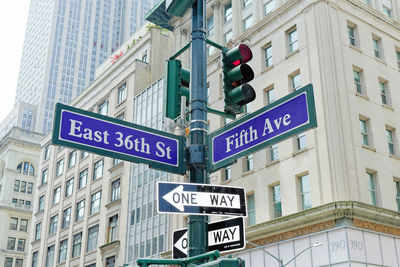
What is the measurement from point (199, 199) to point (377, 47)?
3128cm

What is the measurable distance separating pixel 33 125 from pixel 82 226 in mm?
124689

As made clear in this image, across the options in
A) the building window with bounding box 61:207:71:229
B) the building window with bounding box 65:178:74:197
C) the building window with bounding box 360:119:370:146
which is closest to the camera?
the building window with bounding box 360:119:370:146

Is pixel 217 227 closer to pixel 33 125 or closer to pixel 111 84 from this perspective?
pixel 111 84

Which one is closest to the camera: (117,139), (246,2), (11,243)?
(117,139)

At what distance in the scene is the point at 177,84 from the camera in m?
8.05

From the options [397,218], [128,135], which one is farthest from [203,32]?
[397,218]

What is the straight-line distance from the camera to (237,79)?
7613 millimetres

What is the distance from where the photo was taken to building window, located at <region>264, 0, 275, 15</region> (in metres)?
36.1

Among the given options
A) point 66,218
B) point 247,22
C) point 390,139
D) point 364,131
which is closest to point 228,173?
point 364,131

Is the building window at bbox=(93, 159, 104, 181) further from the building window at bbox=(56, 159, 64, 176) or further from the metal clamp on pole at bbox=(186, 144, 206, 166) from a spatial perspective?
the metal clamp on pole at bbox=(186, 144, 206, 166)

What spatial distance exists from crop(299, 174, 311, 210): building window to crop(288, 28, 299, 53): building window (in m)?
8.47

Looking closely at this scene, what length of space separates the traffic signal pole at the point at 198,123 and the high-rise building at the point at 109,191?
32551 mm

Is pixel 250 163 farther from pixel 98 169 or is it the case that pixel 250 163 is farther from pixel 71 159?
pixel 71 159

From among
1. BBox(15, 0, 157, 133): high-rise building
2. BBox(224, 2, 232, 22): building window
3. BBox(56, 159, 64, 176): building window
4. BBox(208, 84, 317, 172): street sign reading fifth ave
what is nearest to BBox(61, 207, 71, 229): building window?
BBox(56, 159, 64, 176): building window
